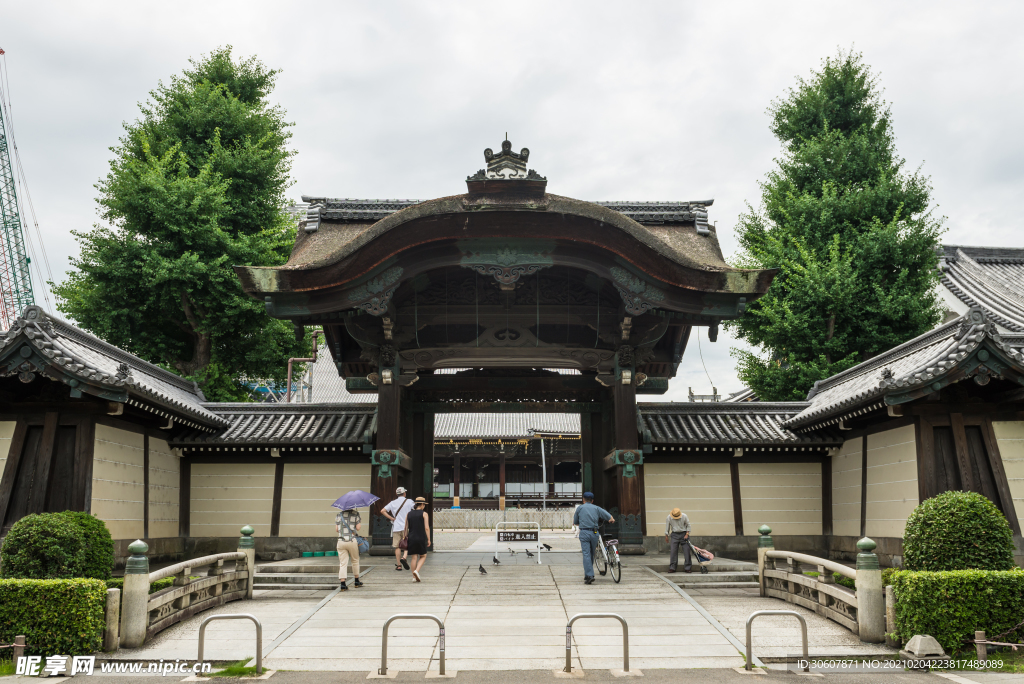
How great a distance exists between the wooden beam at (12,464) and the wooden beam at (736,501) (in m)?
14.0

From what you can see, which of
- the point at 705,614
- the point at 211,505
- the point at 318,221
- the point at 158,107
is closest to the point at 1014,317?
the point at 705,614

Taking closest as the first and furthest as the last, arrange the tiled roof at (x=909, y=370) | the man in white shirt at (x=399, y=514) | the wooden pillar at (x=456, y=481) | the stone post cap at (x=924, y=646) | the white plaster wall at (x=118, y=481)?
the stone post cap at (x=924, y=646), the tiled roof at (x=909, y=370), the white plaster wall at (x=118, y=481), the man in white shirt at (x=399, y=514), the wooden pillar at (x=456, y=481)

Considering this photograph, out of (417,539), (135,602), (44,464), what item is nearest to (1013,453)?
(417,539)

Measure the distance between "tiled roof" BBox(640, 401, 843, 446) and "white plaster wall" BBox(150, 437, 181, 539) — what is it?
1042cm

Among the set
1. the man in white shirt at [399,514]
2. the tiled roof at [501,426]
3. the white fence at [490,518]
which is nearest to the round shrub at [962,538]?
the man in white shirt at [399,514]

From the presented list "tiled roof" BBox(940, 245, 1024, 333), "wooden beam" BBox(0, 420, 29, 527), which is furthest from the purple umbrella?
"tiled roof" BBox(940, 245, 1024, 333)

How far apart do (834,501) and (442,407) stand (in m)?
9.06

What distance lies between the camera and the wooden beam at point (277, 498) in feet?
52.9

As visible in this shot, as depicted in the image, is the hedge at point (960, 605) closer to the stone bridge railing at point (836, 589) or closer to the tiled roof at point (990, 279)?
the stone bridge railing at point (836, 589)

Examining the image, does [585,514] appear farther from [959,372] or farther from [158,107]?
[158,107]

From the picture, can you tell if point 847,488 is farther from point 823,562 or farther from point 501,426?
point 501,426

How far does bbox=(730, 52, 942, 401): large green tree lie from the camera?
1939 cm

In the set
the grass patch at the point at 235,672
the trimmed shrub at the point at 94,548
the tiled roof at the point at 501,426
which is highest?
the tiled roof at the point at 501,426

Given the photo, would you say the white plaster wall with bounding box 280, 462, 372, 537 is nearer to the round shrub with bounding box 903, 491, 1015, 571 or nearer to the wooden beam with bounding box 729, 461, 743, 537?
the wooden beam with bounding box 729, 461, 743, 537
